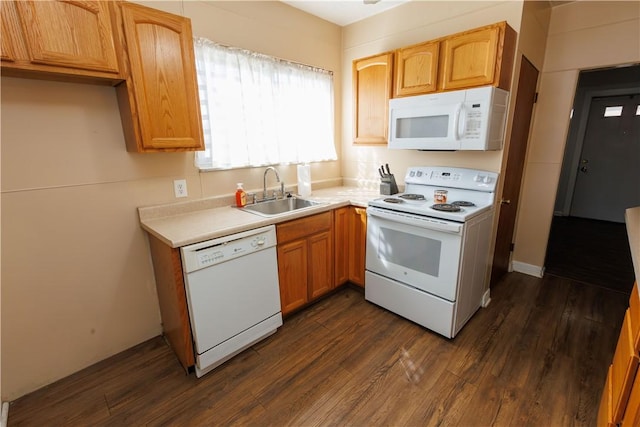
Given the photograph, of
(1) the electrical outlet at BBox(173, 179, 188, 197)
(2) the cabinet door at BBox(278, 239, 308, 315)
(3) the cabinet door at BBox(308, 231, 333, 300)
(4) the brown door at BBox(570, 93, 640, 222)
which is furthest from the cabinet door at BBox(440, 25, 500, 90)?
(4) the brown door at BBox(570, 93, 640, 222)

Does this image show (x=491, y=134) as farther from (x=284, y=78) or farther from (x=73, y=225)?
(x=73, y=225)

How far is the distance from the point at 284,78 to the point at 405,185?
1454 millimetres

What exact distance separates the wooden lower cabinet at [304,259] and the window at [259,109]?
71 cm

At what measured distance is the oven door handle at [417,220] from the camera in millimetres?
1824

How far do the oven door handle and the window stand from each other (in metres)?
0.99

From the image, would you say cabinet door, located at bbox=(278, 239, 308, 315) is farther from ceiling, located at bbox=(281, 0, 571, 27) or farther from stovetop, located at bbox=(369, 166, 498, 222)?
ceiling, located at bbox=(281, 0, 571, 27)

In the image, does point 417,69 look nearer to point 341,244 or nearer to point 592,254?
point 341,244

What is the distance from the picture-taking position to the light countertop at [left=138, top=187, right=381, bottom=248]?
162cm

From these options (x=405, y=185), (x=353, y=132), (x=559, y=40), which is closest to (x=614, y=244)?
(x=559, y=40)

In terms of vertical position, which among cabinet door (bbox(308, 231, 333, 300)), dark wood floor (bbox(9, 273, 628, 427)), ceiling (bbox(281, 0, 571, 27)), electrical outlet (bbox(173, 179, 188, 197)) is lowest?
dark wood floor (bbox(9, 273, 628, 427))

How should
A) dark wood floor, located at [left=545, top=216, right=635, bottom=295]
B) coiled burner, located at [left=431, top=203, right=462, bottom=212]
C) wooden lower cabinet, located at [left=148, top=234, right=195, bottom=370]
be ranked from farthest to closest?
1. dark wood floor, located at [left=545, top=216, right=635, bottom=295]
2. coiled burner, located at [left=431, top=203, right=462, bottom=212]
3. wooden lower cabinet, located at [left=148, top=234, right=195, bottom=370]

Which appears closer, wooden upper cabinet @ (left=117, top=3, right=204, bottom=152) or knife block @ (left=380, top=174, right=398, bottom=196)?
wooden upper cabinet @ (left=117, top=3, right=204, bottom=152)

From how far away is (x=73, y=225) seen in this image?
1674mm

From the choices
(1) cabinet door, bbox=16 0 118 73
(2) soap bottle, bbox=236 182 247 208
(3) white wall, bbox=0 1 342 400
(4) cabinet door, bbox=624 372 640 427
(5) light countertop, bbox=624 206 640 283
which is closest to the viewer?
(4) cabinet door, bbox=624 372 640 427
